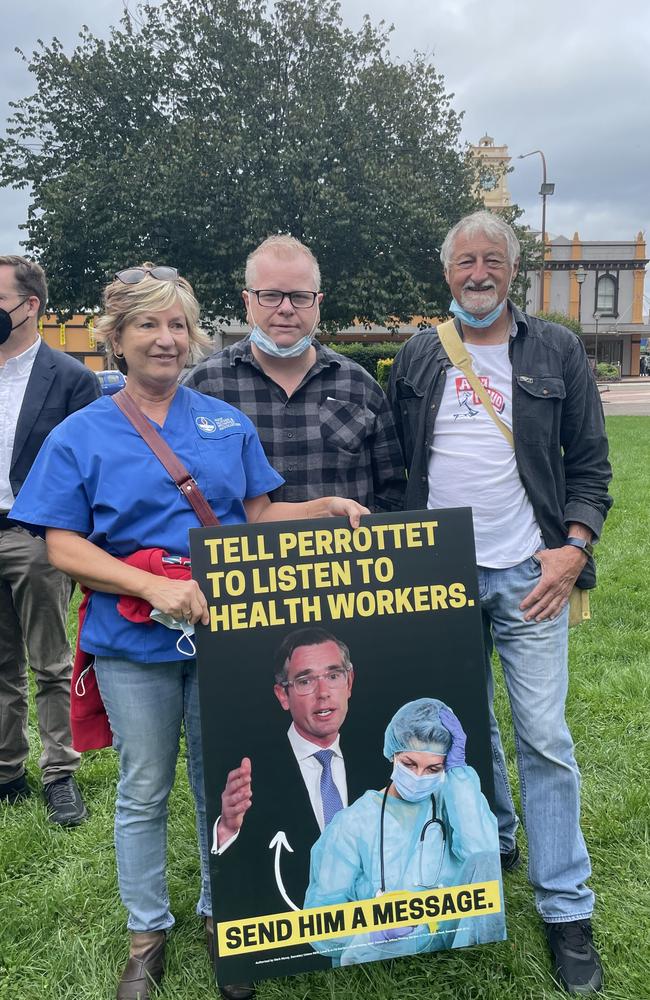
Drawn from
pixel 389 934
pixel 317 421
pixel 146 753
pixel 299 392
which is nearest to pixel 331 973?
pixel 389 934

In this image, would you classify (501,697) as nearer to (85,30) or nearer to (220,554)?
(220,554)

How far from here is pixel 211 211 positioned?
65.9 feet

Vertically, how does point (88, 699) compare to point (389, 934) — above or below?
above

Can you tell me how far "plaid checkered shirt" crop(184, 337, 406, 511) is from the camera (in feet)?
9.07

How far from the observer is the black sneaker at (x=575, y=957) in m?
2.34

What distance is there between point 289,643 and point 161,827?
2.58 ft

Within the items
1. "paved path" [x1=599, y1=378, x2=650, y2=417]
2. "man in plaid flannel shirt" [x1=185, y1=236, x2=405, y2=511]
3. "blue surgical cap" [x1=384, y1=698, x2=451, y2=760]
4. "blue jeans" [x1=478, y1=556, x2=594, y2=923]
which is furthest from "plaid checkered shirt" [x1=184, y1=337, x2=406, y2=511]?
"paved path" [x1=599, y1=378, x2=650, y2=417]

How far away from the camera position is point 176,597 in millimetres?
2070

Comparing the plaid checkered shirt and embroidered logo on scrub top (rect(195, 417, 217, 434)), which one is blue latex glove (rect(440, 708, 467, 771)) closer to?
the plaid checkered shirt

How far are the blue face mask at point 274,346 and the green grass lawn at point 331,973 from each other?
6.77 ft

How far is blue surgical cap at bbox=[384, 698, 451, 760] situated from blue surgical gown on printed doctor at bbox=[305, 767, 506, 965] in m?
0.10

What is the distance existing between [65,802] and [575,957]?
225 cm

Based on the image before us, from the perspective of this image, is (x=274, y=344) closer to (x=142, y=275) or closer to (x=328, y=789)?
(x=142, y=275)

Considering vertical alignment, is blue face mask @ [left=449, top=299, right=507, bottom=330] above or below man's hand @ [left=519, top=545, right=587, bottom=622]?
above
